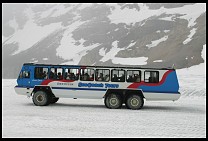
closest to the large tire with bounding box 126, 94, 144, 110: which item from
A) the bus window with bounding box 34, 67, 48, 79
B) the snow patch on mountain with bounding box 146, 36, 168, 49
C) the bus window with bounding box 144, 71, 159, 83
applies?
the bus window with bounding box 144, 71, 159, 83

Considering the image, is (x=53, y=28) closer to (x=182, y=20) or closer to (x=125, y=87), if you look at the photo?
(x=182, y=20)

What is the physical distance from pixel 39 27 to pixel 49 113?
14625cm

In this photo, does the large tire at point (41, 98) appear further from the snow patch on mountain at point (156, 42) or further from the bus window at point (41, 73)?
the snow patch on mountain at point (156, 42)

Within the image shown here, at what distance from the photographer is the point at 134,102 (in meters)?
18.2

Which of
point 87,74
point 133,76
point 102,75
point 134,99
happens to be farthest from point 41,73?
point 134,99

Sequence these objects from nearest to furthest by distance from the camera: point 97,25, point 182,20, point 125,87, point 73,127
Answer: point 73,127, point 125,87, point 182,20, point 97,25

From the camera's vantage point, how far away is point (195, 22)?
8881 cm

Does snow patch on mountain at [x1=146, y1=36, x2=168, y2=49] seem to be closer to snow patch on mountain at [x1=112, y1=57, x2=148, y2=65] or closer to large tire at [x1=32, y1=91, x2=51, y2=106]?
snow patch on mountain at [x1=112, y1=57, x2=148, y2=65]

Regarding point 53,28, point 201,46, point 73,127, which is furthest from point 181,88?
point 53,28

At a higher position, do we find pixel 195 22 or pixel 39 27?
pixel 39 27

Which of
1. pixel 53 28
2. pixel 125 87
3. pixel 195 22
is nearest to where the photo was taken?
pixel 125 87

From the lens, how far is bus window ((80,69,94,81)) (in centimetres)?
1870

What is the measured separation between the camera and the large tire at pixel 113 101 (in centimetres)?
1825

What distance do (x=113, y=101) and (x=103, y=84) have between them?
1.16 meters
